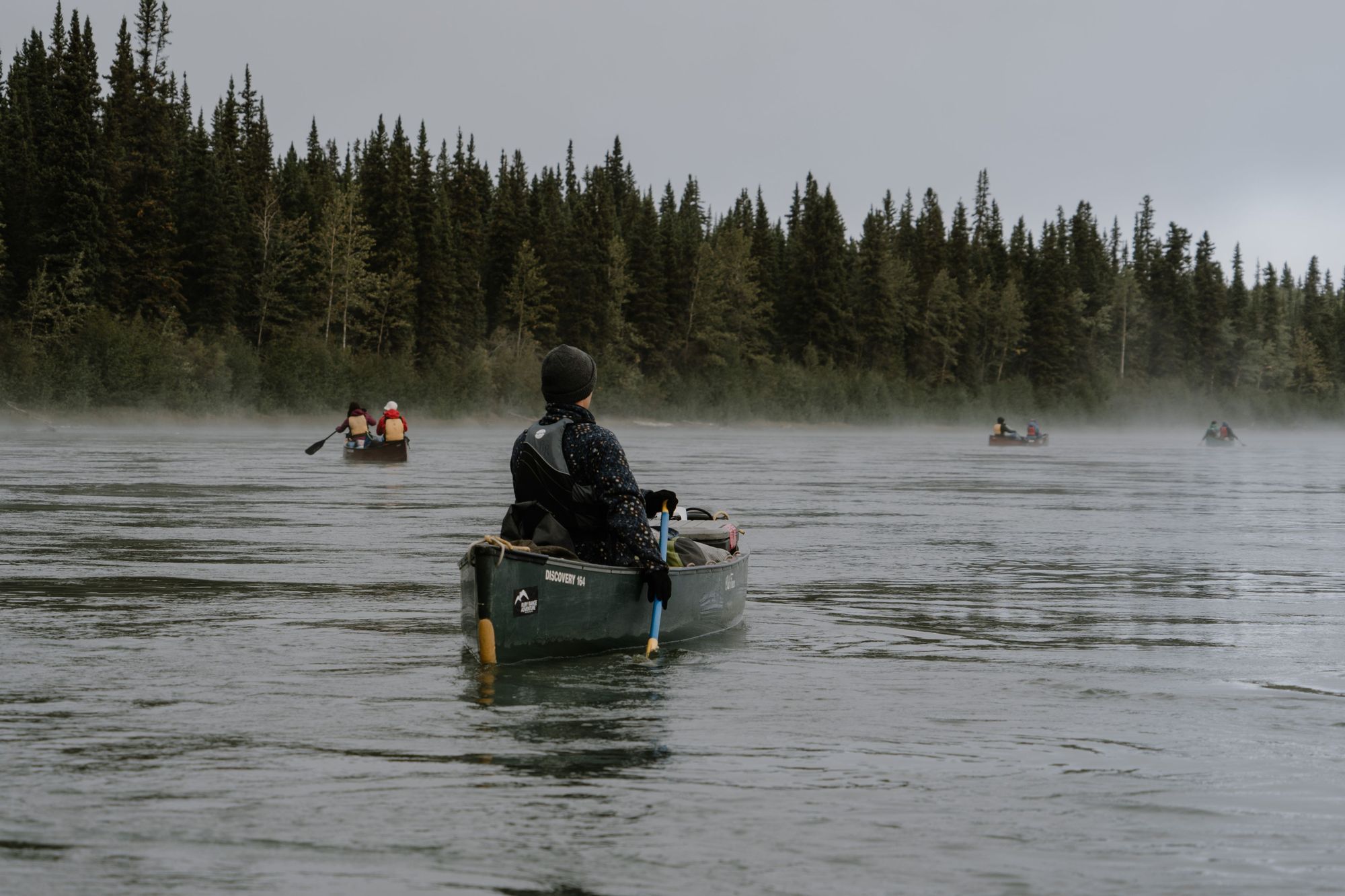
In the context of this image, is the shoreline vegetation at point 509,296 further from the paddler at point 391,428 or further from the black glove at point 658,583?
the black glove at point 658,583

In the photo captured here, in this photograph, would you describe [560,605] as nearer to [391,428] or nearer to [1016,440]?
[391,428]

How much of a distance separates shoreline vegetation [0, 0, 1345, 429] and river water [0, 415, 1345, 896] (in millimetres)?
56749

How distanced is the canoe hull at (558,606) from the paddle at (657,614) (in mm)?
92

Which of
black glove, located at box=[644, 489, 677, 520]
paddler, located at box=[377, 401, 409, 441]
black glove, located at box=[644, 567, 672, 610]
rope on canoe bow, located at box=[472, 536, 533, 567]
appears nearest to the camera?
rope on canoe bow, located at box=[472, 536, 533, 567]

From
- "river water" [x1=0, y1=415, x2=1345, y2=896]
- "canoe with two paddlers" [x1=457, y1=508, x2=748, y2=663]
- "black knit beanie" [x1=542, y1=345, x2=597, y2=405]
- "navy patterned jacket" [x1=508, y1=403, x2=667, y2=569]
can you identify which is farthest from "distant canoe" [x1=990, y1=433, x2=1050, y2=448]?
"black knit beanie" [x1=542, y1=345, x2=597, y2=405]

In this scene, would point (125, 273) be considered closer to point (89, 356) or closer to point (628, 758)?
point (89, 356)

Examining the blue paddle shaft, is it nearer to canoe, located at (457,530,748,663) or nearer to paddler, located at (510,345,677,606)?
canoe, located at (457,530,748,663)

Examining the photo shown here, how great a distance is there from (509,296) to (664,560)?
304 ft

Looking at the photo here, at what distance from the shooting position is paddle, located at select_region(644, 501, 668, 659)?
10.5 metres

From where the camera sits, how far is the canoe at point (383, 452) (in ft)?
129

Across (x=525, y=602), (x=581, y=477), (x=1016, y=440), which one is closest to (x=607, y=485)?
(x=581, y=477)

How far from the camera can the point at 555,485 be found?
10.2m

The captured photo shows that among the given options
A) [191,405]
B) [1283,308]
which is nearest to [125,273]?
[191,405]

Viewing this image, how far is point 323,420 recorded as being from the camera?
77.1 m
